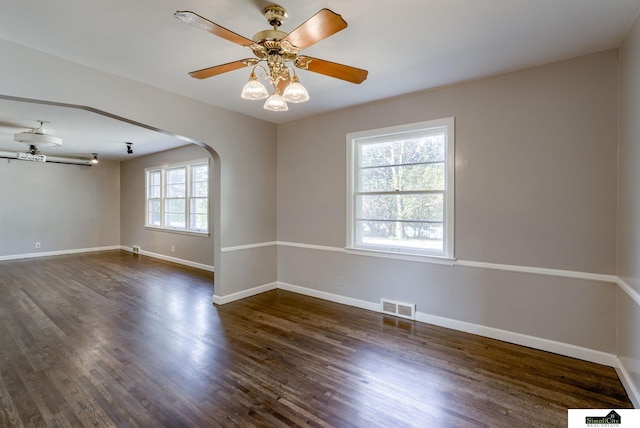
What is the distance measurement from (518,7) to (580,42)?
876 millimetres


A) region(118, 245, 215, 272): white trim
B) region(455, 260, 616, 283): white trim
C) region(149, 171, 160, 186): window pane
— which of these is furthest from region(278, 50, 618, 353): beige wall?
region(149, 171, 160, 186): window pane

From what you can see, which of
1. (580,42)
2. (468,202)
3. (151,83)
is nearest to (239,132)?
(151,83)

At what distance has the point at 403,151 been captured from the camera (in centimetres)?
355

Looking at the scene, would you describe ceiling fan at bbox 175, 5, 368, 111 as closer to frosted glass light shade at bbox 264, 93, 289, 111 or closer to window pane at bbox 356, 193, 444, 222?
frosted glass light shade at bbox 264, 93, 289, 111

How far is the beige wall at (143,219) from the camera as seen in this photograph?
6.07m

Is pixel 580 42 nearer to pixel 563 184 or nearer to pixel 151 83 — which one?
pixel 563 184

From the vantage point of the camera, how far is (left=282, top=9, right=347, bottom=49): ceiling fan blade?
144cm

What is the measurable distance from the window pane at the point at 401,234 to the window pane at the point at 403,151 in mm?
763

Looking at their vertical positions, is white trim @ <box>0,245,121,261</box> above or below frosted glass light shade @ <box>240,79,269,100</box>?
below

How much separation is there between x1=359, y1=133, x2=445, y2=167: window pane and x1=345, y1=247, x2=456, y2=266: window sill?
Answer: 1.10 metres

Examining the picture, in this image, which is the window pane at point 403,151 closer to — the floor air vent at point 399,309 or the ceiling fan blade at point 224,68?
the floor air vent at point 399,309

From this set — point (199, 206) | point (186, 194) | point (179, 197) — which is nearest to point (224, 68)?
point (199, 206)

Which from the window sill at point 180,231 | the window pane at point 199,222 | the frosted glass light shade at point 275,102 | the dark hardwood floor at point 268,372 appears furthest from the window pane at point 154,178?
the frosted glass light shade at point 275,102

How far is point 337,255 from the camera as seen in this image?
4082mm
